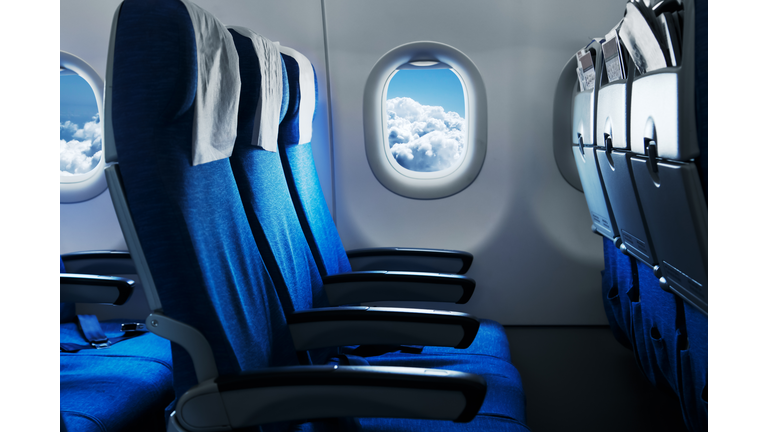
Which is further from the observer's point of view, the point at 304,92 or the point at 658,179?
the point at 304,92

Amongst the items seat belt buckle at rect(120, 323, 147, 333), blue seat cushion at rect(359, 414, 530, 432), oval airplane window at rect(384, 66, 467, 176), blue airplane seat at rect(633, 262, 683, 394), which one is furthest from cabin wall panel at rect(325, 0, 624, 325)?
blue seat cushion at rect(359, 414, 530, 432)

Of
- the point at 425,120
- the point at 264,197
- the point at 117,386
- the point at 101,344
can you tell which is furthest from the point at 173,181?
the point at 425,120

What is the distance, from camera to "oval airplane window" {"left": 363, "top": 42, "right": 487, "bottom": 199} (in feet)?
A: 8.23

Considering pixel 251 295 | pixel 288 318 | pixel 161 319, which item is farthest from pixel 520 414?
pixel 161 319

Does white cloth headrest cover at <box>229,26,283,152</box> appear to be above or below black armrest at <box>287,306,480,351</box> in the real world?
above

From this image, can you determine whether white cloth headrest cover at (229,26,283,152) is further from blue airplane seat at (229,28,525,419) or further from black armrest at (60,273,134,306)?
black armrest at (60,273,134,306)

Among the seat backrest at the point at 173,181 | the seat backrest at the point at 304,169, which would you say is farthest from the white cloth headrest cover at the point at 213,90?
the seat backrest at the point at 304,169

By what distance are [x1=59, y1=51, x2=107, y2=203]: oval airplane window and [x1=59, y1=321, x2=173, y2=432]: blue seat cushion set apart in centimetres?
106

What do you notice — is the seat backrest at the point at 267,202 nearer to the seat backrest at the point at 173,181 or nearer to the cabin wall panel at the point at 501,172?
the seat backrest at the point at 173,181

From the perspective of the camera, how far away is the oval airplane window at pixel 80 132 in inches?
106

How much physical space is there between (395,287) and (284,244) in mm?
543

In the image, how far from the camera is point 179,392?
Result: 1.15 m

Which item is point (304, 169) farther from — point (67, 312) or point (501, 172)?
point (67, 312)

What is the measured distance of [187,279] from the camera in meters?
1.09
